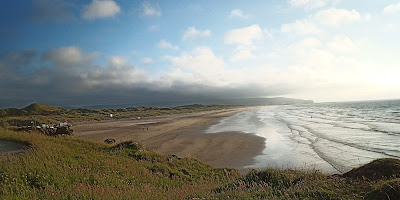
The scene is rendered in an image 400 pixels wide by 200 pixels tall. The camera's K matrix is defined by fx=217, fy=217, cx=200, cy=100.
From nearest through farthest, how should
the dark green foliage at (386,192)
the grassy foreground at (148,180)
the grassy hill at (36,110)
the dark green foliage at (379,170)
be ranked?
1. the dark green foliage at (386,192)
2. the grassy foreground at (148,180)
3. the dark green foliage at (379,170)
4. the grassy hill at (36,110)

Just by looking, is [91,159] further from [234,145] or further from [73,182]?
[234,145]

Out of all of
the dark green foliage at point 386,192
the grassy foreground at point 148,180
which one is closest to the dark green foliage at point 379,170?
the grassy foreground at point 148,180

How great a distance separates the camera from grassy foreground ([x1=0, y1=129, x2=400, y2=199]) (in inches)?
217

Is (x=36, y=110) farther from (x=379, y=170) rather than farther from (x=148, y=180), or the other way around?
(x=379, y=170)

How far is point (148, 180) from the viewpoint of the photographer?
8.66 m

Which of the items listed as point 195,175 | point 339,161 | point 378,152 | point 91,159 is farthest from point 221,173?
point 378,152

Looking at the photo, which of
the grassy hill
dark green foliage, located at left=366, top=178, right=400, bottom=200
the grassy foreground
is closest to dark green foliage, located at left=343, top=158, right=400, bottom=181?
the grassy foreground

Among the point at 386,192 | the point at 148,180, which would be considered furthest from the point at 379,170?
the point at 148,180

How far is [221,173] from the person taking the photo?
11.7m

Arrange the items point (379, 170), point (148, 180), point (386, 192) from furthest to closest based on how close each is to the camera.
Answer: point (148, 180) < point (379, 170) < point (386, 192)

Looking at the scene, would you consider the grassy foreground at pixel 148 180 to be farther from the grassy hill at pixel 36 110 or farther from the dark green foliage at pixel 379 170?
the grassy hill at pixel 36 110

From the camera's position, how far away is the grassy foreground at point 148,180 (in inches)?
217

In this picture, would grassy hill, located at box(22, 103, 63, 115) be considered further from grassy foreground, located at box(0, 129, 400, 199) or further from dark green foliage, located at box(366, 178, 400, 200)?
dark green foliage, located at box(366, 178, 400, 200)

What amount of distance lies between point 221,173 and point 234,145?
11321mm
